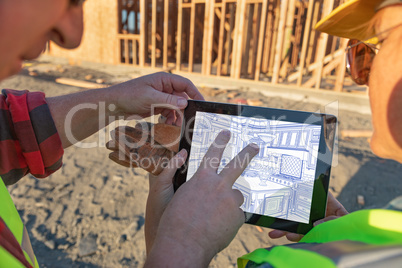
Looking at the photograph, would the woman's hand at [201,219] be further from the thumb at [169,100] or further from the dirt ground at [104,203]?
the dirt ground at [104,203]

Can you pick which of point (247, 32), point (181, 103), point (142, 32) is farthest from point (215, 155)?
Answer: point (142, 32)

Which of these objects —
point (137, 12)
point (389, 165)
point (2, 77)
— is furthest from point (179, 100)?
point (137, 12)

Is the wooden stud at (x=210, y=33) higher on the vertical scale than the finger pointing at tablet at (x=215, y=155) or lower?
higher

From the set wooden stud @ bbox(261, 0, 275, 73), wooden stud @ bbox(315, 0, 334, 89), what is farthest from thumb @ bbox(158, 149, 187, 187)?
wooden stud @ bbox(261, 0, 275, 73)

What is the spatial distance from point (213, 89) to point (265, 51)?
319cm

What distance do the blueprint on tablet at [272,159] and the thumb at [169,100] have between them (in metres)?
0.15

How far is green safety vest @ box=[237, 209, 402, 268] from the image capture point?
0.66 meters

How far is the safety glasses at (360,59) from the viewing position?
136 cm

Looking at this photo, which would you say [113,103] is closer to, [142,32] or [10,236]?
[10,236]

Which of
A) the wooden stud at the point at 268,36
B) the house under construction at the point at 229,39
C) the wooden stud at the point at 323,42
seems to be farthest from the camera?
the wooden stud at the point at 268,36

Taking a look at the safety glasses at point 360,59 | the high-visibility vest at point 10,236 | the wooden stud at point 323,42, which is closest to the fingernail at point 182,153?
the high-visibility vest at point 10,236

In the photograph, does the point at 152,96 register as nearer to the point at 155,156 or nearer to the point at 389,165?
the point at 155,156

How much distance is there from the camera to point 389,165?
3.73m

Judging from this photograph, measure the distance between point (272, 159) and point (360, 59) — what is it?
723 mm
